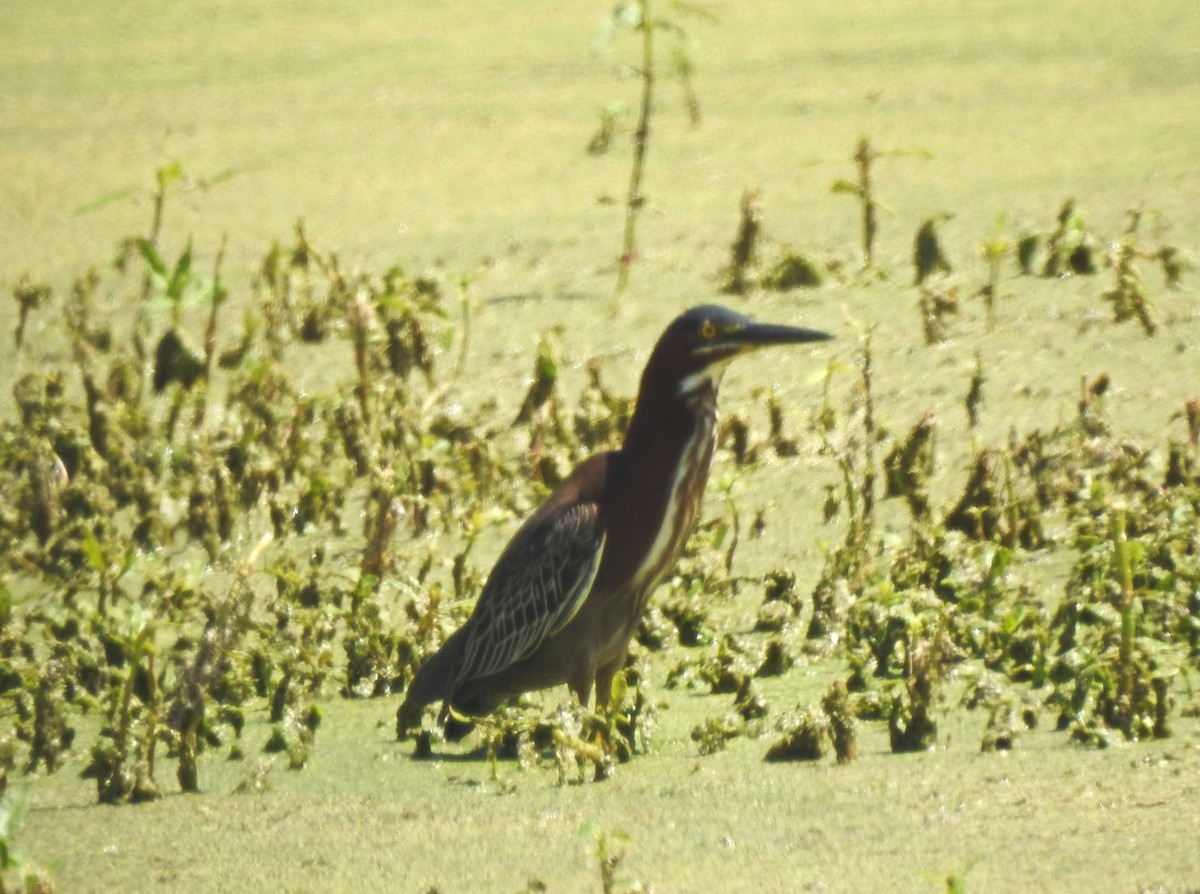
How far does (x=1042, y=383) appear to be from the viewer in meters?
5.86

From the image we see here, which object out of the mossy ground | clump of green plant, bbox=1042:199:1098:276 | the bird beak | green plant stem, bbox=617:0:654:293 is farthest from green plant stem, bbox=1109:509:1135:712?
green plant stem, bbox=617:0:654:293

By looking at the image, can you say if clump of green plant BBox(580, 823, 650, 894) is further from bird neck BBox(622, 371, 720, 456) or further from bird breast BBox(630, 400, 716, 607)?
bird neck BBox(622, 371, 720, 456)

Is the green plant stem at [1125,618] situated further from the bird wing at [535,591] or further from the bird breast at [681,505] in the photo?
the bird wing at [535,591]

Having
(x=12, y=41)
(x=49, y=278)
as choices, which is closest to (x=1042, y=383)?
(x=49, y=278)

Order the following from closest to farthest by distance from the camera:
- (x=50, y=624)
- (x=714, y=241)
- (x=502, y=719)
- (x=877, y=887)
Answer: (x=877, y=887) → (x=502, y=719) → (x=50, y=624) → (x=714, y=241)

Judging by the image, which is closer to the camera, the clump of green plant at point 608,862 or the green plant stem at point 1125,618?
the clump of green plant at point 608,862

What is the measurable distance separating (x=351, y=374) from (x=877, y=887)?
3.76 metres

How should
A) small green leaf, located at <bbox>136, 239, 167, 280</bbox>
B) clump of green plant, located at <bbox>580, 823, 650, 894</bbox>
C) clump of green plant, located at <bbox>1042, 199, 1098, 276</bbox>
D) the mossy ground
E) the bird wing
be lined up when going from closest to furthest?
clump of green plant, located at <bbox>580, 823, 650, 894</bbox>
the mossy ground
the bird wing
small green leaf, located at <bbox>136, 239, 167, 280</bbox>
clump of green plant, located at <bbox>1042, 199, 1098, 276</bbox>

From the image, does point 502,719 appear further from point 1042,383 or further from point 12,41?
point 12,41

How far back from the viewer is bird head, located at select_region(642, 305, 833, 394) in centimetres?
411

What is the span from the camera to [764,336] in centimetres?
411

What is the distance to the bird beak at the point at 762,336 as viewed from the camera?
4.11 metres

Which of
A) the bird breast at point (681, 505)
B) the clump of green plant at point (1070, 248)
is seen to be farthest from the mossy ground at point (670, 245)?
the bird breast at point (681, 505)

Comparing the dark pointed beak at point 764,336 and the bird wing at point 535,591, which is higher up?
the dark pointed beak at point 764,336
